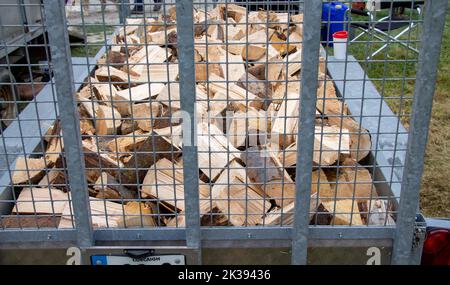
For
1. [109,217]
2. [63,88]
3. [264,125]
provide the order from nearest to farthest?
[63,88] < [109,217] < [264,125]

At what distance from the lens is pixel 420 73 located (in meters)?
1.77

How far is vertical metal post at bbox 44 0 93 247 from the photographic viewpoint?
172 centimetres

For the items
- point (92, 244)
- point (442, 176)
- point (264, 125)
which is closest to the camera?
point (92, 244)

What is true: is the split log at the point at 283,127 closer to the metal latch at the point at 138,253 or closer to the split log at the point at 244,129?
the split log at the point at 244,129

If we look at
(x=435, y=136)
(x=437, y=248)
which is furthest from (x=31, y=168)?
(x=435, y=136)

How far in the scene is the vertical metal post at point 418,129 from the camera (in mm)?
1704

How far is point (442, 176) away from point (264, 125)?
2.94 m

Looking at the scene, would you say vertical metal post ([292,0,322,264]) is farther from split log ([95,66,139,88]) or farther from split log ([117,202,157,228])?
split log ([95,66,139,88])

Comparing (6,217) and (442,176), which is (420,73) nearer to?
(6,217)

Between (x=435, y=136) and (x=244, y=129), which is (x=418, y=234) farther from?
(x=435, y=136)

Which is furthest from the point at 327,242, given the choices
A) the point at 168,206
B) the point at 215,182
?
the point at 168,206

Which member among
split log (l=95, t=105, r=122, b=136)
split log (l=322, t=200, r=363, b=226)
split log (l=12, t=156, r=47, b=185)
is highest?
split log (l=95, t=105, r=122, b=136)

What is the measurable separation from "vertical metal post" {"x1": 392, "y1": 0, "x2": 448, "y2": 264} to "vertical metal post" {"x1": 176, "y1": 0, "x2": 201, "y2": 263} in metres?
0.76

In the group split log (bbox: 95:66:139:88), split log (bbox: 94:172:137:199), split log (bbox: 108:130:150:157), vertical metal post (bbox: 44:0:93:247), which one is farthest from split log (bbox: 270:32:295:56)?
vertical metal post (bbox: 44:0:93:247)
